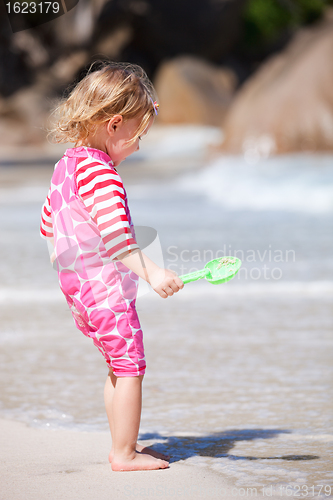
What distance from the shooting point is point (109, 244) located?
178 centimetres

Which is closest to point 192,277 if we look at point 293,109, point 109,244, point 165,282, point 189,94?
point 165,282

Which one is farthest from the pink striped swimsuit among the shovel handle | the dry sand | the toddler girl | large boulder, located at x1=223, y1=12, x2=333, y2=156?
large boulder, located at x1=223, y1=12, x2=333, y2=156

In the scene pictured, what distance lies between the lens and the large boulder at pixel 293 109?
35.6ft

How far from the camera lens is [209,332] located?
3.14 m

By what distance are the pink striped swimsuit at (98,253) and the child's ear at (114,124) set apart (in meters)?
0.07

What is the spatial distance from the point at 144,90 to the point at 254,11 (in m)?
27.5

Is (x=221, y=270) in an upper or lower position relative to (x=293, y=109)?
upper

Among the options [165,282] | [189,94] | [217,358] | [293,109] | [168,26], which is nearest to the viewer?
[165,282]

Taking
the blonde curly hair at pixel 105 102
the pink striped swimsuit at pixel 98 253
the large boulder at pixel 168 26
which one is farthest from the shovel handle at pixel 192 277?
the large boulder at pixel 168 26

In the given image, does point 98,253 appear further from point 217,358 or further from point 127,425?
point 217,358

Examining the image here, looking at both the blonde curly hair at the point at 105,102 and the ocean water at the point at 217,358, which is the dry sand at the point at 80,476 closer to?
the ocean water at the point at 217,358

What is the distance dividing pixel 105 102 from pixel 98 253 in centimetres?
39

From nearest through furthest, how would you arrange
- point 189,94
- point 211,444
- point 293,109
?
point 211,444 < point 293,109 < point 189,94

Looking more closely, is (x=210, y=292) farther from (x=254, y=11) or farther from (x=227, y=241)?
(x=254, y=11)
